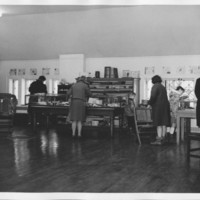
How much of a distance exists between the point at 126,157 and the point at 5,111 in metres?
2.87

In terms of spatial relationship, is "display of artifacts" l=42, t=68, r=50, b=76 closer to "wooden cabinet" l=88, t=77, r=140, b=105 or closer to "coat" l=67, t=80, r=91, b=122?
"wooden cabinet" l=88, t=77, r=140, b=105

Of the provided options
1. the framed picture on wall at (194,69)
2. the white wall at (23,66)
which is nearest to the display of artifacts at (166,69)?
the framed picture on wall at (194,69)

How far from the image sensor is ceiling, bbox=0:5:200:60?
9.55 m

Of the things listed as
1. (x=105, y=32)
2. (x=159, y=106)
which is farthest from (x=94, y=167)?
(x=105, y=32)

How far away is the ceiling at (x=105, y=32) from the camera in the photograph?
955 cm

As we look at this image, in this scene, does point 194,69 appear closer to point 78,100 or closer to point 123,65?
point 123,65

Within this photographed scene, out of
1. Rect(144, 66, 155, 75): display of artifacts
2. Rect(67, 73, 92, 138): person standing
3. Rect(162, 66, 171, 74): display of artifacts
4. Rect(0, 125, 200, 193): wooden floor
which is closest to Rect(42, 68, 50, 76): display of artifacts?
Rect(144, 66, 155, 75): display of artifacts

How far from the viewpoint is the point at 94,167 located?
4.70 m

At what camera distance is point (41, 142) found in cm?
722

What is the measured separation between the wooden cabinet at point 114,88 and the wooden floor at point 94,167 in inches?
139

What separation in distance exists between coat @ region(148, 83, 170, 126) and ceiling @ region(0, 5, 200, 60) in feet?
9.77

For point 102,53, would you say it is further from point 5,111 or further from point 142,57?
point 5,111

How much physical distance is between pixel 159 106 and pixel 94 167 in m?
2.73

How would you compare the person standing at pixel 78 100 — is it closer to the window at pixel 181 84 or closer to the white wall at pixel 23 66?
the window at pixel 181 84
